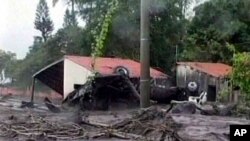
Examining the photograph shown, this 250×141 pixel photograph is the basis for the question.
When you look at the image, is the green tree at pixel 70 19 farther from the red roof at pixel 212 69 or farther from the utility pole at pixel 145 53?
the utility pole at pixel 145 53

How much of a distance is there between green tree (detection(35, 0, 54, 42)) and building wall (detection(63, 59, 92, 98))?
1323 inches

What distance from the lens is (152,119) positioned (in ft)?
30.0

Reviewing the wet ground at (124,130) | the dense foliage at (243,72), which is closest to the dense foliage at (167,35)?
the dense foliage at (243,72)

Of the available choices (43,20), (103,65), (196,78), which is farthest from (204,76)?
(43,20)

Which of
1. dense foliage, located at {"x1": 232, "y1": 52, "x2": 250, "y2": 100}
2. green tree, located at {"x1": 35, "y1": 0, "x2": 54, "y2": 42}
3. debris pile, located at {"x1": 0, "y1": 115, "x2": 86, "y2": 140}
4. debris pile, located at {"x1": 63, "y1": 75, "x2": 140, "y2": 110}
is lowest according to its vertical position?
debris pile, located at {"x1": 0, "y1": 115, "x2": 86, "y2": 140}

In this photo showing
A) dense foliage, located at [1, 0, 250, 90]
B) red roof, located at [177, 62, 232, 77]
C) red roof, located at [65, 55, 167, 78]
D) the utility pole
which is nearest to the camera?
the utility pole

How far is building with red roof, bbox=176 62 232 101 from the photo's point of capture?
1087 inches

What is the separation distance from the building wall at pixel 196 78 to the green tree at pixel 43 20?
27.7 m

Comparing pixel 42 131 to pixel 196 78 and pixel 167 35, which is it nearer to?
pixel 196 78

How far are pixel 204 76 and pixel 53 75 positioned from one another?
11.3 meters

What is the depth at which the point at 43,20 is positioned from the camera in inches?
2271

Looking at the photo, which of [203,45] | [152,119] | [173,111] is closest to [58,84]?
[173,111]

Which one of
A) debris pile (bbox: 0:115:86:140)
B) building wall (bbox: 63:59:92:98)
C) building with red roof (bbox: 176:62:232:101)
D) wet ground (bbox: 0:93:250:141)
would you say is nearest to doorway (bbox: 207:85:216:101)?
building with red roof (bbox: 176:62:232:101)

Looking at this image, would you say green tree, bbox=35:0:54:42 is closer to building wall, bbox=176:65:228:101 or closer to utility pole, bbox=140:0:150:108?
building wall, bbox=176:65:228:101
